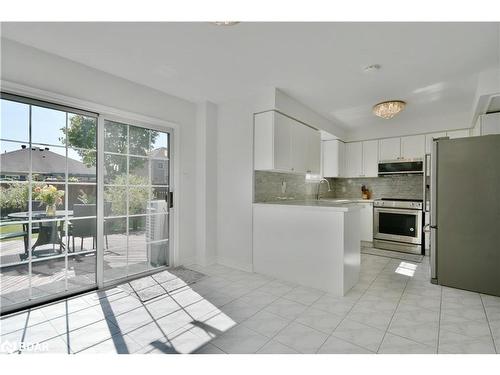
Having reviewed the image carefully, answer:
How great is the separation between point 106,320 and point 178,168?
1965 millimetres

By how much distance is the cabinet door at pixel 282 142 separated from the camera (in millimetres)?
3244

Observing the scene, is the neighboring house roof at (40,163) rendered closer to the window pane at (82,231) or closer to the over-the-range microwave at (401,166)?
the window pane at (82,231)

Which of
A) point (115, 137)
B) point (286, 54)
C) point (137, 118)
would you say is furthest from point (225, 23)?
point (115, 137)

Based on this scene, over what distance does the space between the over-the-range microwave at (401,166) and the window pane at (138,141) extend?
14.0 feet

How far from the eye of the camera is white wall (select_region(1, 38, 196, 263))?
7.08 ft

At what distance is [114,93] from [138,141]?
60cm

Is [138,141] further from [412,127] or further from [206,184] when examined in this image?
[412,127]

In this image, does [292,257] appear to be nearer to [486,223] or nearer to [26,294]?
[486,223]

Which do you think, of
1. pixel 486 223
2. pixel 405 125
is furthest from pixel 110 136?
pixel 405 125

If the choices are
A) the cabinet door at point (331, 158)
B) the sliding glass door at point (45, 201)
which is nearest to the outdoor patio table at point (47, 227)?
the sliding glass door at point (45, 201)

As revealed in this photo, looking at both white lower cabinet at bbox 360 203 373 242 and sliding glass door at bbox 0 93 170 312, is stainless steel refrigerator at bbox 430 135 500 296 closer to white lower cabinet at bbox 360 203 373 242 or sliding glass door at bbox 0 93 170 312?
white lower cabinet at bbox 360 203 373 242

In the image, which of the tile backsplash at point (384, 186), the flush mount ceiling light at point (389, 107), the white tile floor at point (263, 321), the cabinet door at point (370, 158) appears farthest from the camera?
the cabinet door at point (370, 158)

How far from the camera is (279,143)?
3299mm

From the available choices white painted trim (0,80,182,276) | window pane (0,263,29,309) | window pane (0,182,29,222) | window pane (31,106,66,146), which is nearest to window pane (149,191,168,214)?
white painted trim (0,80,182,276)
